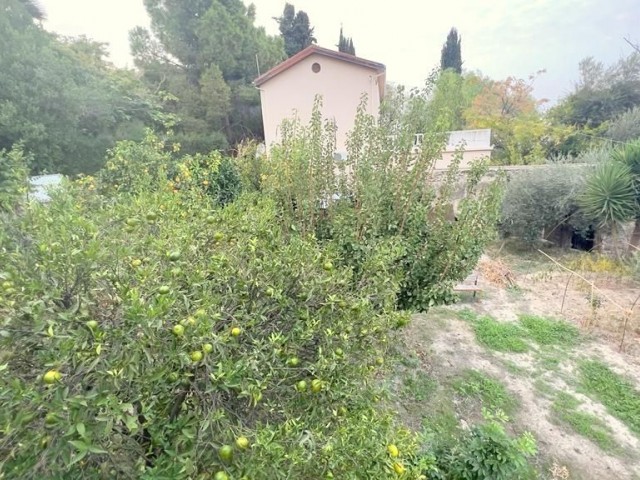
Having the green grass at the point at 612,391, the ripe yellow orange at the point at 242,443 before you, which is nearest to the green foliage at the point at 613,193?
the green grass at the point at 612,391

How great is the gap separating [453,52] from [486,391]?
112 ft

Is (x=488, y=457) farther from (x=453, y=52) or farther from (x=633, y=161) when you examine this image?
(x=453, y=52)

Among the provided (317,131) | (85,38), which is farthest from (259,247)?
(85,38)

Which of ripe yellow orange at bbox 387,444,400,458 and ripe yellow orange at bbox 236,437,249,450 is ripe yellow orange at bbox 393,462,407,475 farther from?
ripe yellow orange at bbox 236,437,249,450

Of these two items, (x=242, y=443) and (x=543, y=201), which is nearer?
(x=242, y=443)

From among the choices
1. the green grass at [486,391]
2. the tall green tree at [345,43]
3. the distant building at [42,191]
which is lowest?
the green grass at [486,391]

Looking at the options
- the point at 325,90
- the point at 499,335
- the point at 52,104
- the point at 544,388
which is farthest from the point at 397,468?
the point at 52,104

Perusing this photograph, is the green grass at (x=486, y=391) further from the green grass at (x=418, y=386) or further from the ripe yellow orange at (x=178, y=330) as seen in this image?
the ripe yellow orange at (x=178, y=330)

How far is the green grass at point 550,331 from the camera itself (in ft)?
20.7

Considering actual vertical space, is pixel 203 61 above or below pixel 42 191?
above

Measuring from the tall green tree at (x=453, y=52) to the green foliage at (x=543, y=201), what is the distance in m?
23.6

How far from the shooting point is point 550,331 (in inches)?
260

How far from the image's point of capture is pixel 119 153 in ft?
19.6

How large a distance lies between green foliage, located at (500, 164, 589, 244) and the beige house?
19.3ft
